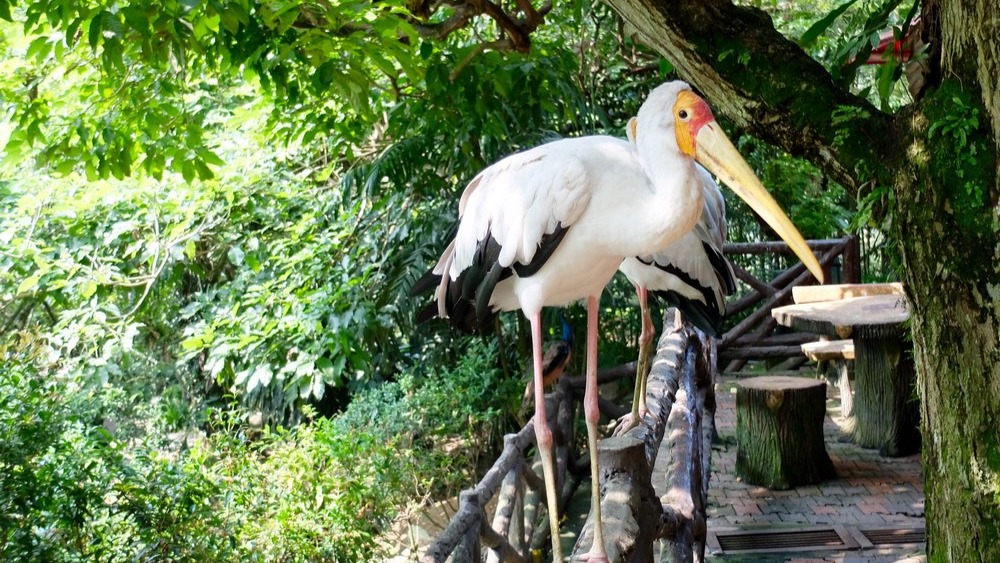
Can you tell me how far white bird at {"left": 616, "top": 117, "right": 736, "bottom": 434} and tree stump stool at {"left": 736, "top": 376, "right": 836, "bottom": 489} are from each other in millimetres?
1955

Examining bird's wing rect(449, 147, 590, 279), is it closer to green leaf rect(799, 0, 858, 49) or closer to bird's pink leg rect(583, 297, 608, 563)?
bird's pink leg rect(583, 297, 608, 563)

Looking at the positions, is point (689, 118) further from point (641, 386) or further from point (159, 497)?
point (159, 497)

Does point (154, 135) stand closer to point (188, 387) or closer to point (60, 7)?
point (60, 7)

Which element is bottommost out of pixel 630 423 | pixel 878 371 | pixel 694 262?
pixel 878 371

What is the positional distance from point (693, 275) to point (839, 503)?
247cm

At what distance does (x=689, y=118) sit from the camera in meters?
2.57

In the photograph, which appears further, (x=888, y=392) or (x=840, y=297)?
(x=840, y=297)

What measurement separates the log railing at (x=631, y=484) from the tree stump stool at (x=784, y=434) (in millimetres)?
328

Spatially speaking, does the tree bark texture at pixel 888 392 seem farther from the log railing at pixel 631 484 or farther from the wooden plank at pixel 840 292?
the log railing at pixel 631 484

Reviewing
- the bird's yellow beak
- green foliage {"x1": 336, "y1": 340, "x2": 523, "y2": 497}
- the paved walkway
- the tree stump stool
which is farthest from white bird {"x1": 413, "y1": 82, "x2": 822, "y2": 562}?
green foliage {"x1": 336, "y1": 340, "x2": 523, "y2": 497}

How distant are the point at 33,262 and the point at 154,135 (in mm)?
2679

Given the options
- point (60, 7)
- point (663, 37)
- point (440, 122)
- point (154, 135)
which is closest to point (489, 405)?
point (440, 122)

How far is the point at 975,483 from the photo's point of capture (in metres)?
2.19

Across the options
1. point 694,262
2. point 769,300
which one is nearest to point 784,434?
point 694,262
